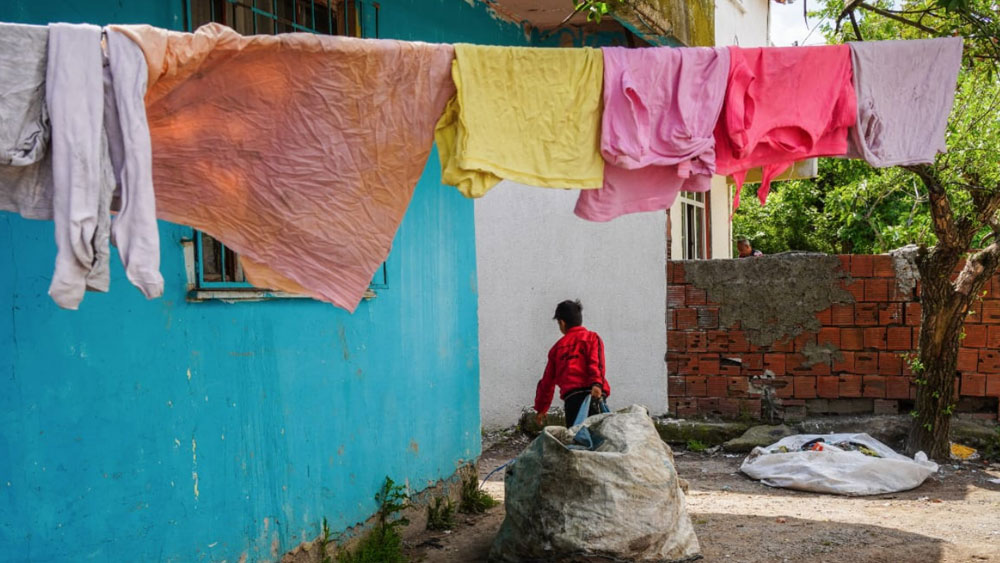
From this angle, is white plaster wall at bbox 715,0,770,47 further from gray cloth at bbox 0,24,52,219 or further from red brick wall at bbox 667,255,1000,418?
gray cloth at bbox 0,24,52,219

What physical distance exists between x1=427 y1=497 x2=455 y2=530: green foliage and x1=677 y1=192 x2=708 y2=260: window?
5.86m

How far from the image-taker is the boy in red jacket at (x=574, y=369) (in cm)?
633

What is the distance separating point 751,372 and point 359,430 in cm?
517

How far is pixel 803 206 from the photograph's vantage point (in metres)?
20.5

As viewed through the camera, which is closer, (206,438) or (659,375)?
(206,438)

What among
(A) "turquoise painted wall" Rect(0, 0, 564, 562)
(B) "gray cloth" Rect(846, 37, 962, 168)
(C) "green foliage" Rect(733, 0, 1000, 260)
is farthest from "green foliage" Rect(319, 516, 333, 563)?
(C) "green foliage" Rect(733, 0, 1000, 260)

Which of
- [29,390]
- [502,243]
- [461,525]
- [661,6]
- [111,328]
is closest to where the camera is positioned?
[29,390]

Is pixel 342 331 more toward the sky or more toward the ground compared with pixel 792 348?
more toward the sky

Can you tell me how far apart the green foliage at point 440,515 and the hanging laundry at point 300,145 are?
324 cm

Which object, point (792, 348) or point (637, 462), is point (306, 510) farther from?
point (792, 348)

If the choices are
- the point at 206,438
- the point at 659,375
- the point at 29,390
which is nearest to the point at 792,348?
the point at 659,375

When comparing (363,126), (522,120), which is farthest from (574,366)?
(363,126)

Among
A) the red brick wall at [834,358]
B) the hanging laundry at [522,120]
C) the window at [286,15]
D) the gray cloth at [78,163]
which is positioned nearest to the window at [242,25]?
the window at [286,15]

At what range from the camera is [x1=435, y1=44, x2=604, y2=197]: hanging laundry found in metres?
2.97
